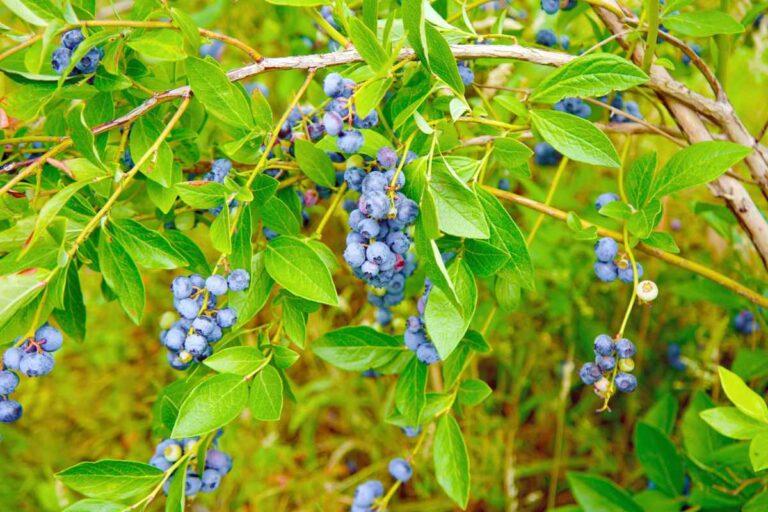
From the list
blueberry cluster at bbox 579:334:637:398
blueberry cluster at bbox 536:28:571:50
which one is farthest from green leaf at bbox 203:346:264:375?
blueberry cluster at bbox 536:28:571:50

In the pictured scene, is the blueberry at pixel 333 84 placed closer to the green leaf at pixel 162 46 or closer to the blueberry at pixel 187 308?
the green leaf at pixel 162 46

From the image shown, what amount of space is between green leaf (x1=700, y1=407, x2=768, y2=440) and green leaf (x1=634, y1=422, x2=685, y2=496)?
37 cm

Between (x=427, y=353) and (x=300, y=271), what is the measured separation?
0.24 metres

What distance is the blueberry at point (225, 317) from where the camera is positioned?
0.90 m

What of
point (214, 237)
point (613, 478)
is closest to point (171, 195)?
point (214, 237)

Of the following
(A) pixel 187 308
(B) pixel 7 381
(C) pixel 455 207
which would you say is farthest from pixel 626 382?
(B) pixel 7 381

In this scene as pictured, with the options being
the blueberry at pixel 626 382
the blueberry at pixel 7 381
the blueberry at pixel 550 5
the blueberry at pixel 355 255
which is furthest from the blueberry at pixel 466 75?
the blueberry at pixel 7 381

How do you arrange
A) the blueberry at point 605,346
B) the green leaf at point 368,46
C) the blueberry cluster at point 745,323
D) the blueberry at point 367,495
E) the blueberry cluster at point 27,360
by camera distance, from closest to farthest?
the green leaf at point 368,46, the blueberry cluster at point 27,360, the blueberry at point 605,346, the blueberry at point 367,495, the blueberry cluster at point 745,323

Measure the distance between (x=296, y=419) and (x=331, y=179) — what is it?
129cm

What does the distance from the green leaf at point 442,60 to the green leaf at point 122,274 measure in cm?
44

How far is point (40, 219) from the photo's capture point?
0.77m

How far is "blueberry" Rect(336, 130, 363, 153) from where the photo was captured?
2.77ft

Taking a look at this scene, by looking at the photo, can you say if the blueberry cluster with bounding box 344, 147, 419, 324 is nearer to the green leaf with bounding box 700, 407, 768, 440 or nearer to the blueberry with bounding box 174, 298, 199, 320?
the blueberry with bounding box 174, 298, 199, 320

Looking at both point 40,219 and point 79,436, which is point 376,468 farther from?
point 40,219
